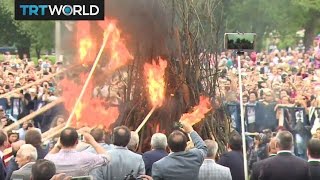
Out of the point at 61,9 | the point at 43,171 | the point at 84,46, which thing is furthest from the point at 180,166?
the point at 84,46

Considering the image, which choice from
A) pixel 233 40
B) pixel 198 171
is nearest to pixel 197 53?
pixel 233 40

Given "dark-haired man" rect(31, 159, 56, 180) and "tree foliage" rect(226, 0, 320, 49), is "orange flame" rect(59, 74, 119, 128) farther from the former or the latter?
"tree foliage" rect(226, 0, 320, 49)

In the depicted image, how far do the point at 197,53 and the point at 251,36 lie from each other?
4.68 feet

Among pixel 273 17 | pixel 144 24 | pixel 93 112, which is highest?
pixel 273 17

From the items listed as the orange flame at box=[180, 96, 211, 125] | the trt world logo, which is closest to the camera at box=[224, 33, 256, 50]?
the orange flame at box=[180, 96, 211, 125]

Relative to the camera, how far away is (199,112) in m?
12.2

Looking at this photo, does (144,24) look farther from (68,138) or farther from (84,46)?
(68,138)

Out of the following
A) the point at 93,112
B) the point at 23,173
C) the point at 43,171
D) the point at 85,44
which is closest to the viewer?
the point at 43,171

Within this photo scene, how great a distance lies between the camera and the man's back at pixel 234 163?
920 centimetres

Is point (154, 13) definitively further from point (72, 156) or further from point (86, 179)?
point (86, 179)

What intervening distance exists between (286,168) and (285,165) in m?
0.03

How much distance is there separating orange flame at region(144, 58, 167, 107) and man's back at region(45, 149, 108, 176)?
4.97 m

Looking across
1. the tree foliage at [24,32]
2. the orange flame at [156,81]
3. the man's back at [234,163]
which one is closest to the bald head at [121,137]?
the man's back at [234,163]

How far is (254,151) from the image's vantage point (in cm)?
1258
